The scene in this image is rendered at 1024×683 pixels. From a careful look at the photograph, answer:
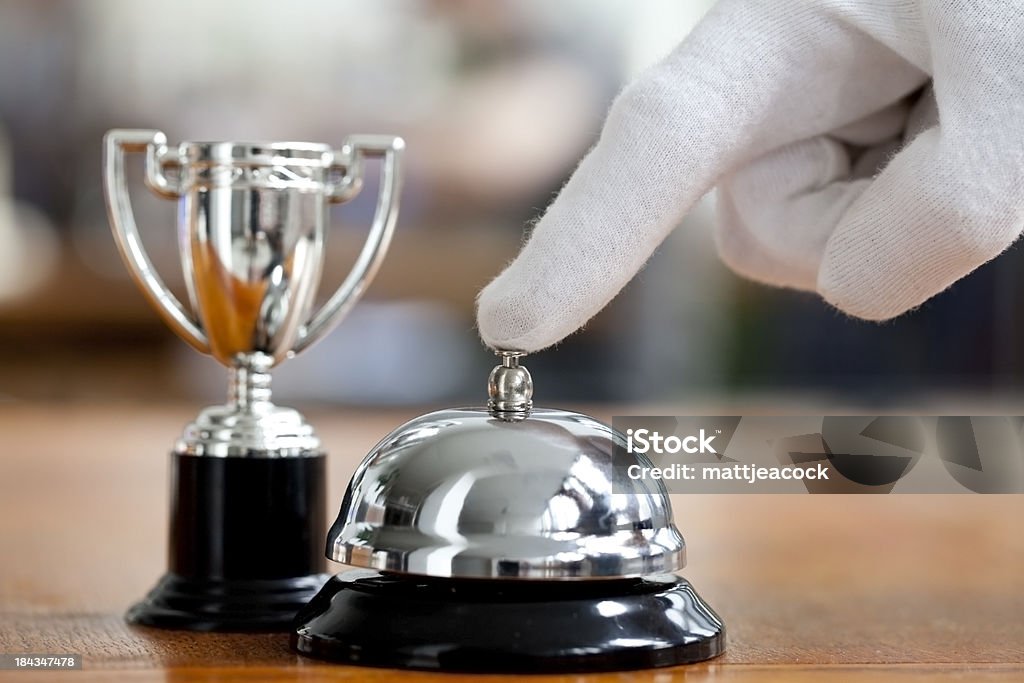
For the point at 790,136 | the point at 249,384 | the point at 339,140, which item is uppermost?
the point at 339,140

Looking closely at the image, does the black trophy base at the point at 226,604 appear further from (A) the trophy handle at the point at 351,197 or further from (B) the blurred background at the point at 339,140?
(B) the blurred background at the point at 339,140

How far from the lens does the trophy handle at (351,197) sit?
67 centimetres

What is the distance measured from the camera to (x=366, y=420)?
2307 mm

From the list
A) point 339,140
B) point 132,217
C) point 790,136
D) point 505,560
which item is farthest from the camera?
point 339,140

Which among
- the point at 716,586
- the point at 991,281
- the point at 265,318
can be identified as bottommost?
the point at 716,586

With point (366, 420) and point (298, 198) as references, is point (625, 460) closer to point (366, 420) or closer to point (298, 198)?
point (298, 198)

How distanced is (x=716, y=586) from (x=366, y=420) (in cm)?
160

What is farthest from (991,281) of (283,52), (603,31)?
(283,52)

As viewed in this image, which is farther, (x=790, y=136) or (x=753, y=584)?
(x=753, y=584)

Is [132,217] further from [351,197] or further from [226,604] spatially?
[226,604]

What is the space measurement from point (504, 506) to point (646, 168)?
13 centimetres

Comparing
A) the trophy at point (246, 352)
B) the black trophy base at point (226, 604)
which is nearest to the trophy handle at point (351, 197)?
the trophy at point (246, 352)

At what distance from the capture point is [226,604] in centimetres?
58

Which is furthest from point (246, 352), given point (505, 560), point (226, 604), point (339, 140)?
point (339, 140)
